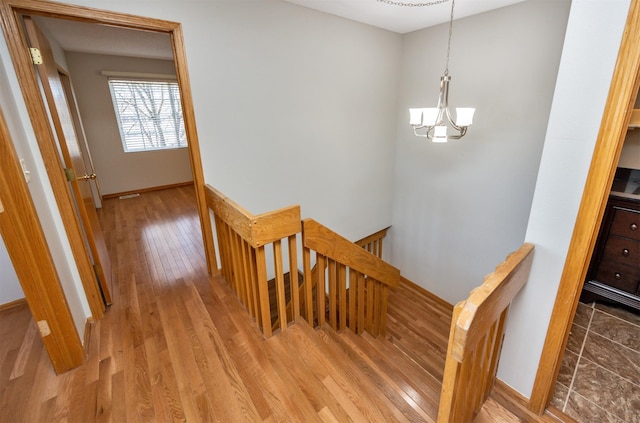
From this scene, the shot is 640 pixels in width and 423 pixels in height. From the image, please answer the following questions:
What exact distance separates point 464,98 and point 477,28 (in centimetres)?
65

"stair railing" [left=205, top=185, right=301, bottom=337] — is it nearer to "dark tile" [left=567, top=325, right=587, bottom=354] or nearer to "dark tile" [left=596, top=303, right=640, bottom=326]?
"dark tile" [left=567, top=325, right=587, bottom=354]

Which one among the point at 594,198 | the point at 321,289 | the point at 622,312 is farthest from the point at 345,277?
the point at 622,312

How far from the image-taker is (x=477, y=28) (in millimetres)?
2836

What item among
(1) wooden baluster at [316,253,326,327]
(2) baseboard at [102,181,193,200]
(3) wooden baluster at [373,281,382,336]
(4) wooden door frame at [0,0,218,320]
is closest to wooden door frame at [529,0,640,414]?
(1) wooden baluster at [316,253,326,327]

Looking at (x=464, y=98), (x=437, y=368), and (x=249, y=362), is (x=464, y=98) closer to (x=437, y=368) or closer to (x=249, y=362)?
(x=437, y=368)

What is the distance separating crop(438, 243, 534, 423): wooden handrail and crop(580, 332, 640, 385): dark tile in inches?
43.0

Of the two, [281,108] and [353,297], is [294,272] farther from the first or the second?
[281,108]

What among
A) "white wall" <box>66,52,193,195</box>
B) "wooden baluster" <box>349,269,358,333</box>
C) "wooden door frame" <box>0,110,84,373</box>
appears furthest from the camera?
"white wall" <box>66,52,193,195</box>

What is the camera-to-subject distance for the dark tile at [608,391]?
1607 millimetres

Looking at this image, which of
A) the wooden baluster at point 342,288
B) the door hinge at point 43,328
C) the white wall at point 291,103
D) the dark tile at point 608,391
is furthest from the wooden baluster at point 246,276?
the dark tile at point 608,391

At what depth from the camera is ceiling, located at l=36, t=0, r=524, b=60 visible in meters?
2.56

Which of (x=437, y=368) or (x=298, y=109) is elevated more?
(x=298, y=109)

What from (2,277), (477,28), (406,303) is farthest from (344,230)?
(2,277)

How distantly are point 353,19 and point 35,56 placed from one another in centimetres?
263
